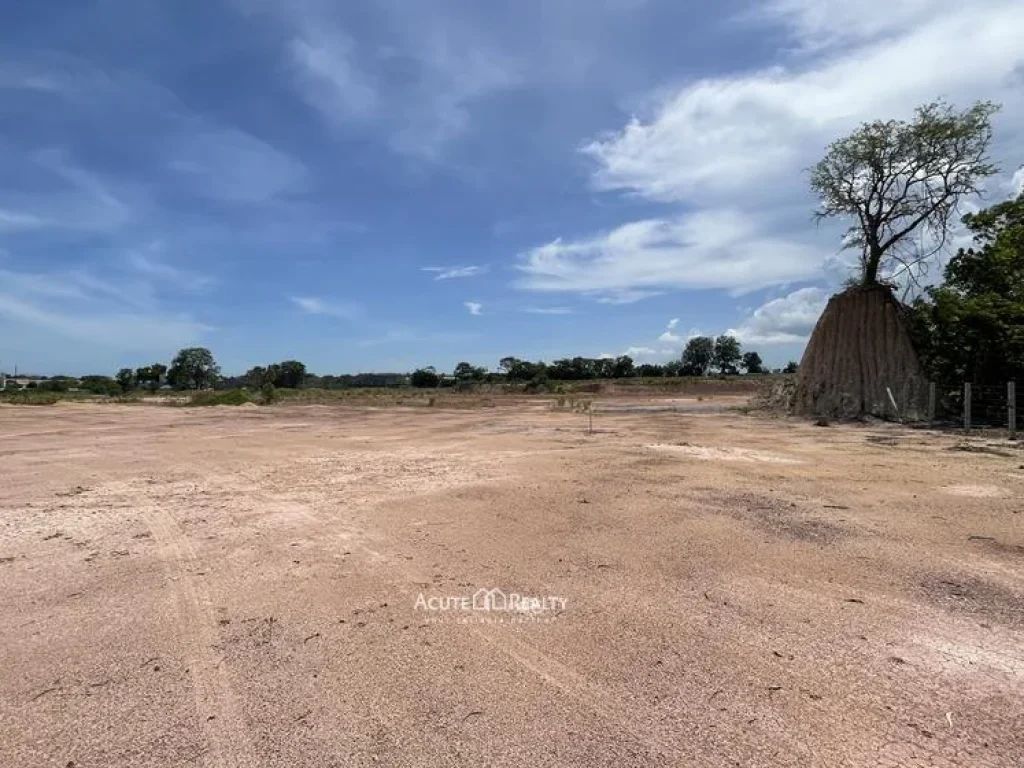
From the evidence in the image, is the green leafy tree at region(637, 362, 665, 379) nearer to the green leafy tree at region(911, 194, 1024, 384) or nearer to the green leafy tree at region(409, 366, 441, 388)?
the green leafy tree at region(409, 366, 441, 388)

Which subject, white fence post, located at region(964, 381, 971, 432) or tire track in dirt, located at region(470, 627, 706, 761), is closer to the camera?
tire track in dirt, located at region(470, 627, 706, 761)

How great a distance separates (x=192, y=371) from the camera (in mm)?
93500

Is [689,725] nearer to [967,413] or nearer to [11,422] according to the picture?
[967,413]

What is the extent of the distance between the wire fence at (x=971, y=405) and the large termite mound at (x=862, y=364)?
0.60m

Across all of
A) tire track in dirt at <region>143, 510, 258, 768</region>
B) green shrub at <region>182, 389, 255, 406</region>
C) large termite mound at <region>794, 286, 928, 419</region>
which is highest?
large termite mound at <region>794, 286, 928, 419</region>

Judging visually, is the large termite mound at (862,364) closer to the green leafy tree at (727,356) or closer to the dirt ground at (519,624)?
the dirt ground at (519,624)

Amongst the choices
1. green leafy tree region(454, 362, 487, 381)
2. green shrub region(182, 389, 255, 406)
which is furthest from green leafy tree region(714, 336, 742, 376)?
green shrub region(182, 389, 255, 406)

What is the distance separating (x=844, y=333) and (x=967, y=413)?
648 centimetres

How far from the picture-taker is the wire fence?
17234 mm

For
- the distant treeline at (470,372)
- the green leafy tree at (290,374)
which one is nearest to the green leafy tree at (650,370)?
the distant treeline at (470,372)

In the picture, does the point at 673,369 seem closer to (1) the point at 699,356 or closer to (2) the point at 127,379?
(1) the point at 699,356

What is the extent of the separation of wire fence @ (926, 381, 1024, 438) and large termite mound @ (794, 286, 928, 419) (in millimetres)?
605

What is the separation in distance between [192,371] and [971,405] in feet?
322

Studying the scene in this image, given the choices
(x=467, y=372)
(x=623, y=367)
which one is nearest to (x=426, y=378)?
(x=467, y=372)
